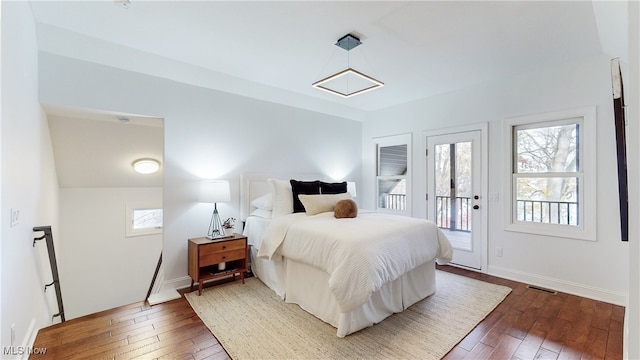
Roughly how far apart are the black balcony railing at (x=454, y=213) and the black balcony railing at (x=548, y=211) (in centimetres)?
61

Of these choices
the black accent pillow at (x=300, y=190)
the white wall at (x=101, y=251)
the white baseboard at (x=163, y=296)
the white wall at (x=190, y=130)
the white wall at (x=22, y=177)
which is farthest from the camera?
the white wall at (x=101, y=251)

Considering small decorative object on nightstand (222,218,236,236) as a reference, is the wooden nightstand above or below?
below

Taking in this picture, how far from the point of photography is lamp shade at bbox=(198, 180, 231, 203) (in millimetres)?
3191

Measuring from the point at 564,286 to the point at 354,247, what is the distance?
2698 millimetres

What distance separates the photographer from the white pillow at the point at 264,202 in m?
3.52

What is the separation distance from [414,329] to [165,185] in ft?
9.55

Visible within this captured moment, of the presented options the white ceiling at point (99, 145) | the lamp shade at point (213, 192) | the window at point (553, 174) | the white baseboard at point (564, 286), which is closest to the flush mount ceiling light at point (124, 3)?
the white ceiling at point (99, 145)

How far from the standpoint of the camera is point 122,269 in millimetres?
4176

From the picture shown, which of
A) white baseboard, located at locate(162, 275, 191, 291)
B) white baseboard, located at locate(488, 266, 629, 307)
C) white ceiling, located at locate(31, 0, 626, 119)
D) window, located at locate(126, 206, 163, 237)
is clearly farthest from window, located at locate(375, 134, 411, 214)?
window, located at locate(126, 206, 163, 237)

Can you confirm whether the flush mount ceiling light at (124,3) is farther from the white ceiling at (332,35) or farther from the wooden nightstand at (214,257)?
the wooden nightstand at (214,257)

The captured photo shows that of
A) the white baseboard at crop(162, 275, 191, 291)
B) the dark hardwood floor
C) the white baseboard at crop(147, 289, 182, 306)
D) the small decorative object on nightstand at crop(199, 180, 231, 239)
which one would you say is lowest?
the dark hardwood floor

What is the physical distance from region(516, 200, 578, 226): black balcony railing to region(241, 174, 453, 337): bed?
1.32 metres

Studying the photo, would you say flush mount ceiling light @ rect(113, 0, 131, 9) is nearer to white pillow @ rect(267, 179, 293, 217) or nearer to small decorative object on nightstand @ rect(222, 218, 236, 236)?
white pillow @ rect(267, 179, 293, 217)

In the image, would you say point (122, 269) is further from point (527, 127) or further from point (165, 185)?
point (527, 127)
